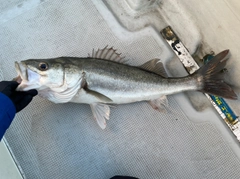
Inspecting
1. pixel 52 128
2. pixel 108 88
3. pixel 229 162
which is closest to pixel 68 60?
pixel 108 88

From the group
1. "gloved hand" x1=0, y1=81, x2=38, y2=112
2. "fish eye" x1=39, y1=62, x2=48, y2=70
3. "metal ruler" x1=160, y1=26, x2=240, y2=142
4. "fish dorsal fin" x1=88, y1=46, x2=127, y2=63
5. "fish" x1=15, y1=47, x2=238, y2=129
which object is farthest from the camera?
"metal ruler" x1=160, y1=26, x2=240, y2=142

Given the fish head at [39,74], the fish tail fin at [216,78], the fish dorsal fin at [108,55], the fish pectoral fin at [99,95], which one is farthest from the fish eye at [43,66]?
the fish tail fin at [216,78]

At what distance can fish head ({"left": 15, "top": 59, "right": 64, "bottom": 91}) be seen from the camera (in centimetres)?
176

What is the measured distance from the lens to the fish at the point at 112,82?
192cm

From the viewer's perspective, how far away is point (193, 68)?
2416 millimetres

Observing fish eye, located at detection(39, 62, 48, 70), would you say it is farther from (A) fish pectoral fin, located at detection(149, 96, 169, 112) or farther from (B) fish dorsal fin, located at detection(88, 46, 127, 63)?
(A) fish pectoral fin, located at detection(149, 96, 169, 112)

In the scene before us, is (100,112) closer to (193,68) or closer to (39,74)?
(39,74)

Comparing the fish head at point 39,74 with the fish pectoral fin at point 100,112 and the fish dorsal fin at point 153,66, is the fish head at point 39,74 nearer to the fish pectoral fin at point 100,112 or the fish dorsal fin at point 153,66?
the fish pectoral fin at point 100,112

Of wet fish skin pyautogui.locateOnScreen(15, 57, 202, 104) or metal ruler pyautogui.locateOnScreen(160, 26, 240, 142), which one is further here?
metal ruler pyautogui.locateOnScreen(160, 26, 240, 142)

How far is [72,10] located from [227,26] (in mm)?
1495

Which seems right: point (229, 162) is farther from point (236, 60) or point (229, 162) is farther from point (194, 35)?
point (194, 35)

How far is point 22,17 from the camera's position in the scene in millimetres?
2576

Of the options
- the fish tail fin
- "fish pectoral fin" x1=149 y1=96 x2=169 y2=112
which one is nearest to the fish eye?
"fish pectoral fin" x1=149 y1=96 x2=169 y2=112

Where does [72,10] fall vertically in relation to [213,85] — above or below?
above
